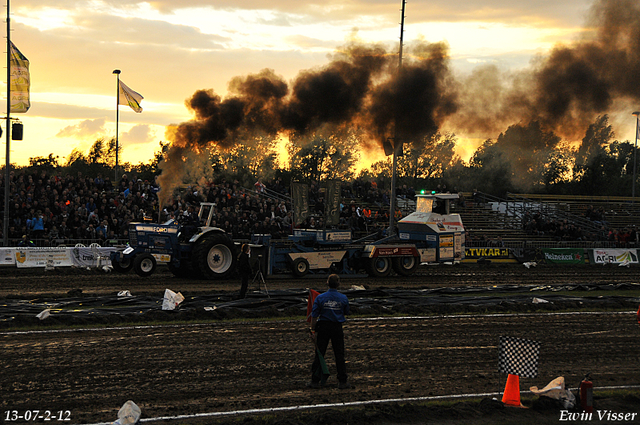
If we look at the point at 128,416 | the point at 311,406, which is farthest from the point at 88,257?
the point at 128,416

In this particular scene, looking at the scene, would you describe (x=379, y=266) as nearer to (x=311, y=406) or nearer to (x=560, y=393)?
(x=560, y=393)

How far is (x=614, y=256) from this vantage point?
3219 cm

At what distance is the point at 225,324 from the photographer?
40.8ft

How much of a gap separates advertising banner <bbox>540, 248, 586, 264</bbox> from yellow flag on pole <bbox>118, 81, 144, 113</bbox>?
24481 millimetres

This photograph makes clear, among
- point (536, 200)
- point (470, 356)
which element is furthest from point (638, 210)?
point (470, 356)

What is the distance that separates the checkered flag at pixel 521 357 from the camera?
7.45m

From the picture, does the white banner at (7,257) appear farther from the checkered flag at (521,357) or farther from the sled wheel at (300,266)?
the checkered flag at (521,357)

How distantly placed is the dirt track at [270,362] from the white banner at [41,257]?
1250 centimetres

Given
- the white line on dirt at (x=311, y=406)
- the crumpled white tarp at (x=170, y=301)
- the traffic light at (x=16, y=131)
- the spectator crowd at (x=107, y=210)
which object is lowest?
the white line on dirt at (x=311, y=406)

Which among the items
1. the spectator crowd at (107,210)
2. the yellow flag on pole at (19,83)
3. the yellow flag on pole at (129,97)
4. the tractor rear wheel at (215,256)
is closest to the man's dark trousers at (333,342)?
the tractor rear wheel at (215,256)

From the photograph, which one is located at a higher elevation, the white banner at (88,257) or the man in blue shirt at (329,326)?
the man in blue shirt at (329,326)

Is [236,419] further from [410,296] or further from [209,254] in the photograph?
[209,254]

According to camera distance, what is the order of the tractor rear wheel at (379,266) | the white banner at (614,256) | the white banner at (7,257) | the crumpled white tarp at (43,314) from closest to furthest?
the crumpled white tarp at (43,314) → the tractor rear wheel at (379,266) → the white banner at (7,257) → the white banner at (614,256)

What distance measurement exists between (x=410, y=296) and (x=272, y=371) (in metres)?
8.03
